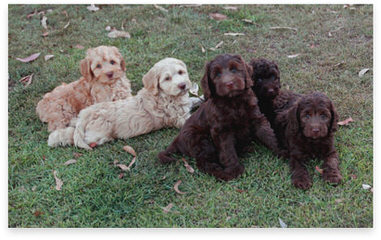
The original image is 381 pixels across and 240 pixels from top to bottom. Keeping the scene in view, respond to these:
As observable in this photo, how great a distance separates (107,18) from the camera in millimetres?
9148

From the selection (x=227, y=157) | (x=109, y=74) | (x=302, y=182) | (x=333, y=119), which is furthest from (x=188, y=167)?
(x=109, y=74)

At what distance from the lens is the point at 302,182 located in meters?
4.21

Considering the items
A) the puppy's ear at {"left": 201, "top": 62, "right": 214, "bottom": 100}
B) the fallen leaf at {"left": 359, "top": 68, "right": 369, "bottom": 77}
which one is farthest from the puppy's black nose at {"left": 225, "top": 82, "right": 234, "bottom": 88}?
the fallen leaf at {"left": 359, "top": 68, "right": 369, "bottom": 77}

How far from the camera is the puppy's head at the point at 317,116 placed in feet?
13.7

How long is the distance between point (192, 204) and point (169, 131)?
5.27ft

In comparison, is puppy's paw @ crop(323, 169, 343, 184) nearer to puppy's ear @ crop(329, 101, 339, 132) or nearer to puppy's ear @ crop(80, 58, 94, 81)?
puppy's ear @ crop(329, 101, 339, 132)

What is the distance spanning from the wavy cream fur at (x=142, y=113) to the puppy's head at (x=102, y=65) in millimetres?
452

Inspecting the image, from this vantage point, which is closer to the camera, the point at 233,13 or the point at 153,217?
the point at 153,217

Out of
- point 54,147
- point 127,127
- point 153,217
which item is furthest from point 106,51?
point 153,217

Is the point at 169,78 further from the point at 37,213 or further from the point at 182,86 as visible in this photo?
the point at 37,213

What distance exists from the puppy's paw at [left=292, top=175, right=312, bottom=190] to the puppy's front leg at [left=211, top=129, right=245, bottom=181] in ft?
2.02

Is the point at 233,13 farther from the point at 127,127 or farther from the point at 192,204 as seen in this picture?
the point at 192,204

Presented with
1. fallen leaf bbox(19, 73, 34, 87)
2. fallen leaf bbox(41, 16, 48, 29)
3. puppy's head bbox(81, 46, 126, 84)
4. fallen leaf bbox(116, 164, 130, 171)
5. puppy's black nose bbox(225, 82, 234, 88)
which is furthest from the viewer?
fallen leaf bbox(41, 16, 48, 29)

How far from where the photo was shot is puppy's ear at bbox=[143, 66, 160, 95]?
5.42 metres
